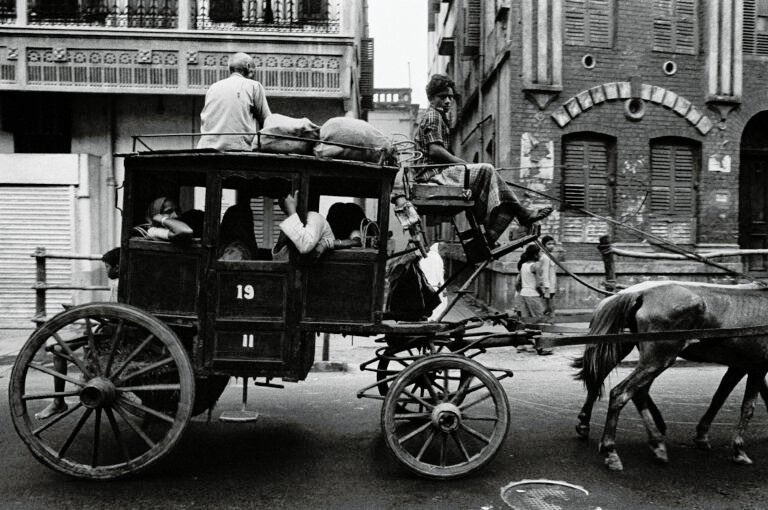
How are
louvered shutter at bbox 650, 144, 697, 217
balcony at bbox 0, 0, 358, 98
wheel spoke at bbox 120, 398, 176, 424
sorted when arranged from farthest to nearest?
louvered shutter at bbox 650, 144, 697, 217, balcony at bbox 0, 0, 358, 98, wheel spoke at bbox 120, 398, 176, 424

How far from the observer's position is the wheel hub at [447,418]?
424 cm

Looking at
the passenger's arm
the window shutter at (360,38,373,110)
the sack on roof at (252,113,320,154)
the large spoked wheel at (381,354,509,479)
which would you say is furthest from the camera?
the window shutter at (360,38,373,110)

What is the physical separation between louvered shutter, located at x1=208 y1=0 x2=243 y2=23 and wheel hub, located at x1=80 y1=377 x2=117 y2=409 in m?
8.74

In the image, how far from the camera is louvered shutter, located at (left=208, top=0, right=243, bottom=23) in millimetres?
11258

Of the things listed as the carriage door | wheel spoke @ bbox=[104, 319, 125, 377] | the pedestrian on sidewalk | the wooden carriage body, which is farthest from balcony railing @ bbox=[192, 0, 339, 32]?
wheel spoke @ bbox=[104, 319, 125, 377]

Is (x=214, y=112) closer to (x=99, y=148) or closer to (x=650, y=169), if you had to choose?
(x=99, y=148)

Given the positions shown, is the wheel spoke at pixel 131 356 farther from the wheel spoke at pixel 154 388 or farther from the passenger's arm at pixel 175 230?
the passenger's arm at pixel 175 230

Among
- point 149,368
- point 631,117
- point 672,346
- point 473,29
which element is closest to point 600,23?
point 631,117

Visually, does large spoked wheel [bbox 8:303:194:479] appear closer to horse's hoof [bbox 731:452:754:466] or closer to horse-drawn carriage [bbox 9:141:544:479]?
horse-drawn carriage [bbox 9:141:544:479]

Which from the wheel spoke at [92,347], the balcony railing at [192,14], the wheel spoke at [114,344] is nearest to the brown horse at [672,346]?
the wheel spoke at [114,344]

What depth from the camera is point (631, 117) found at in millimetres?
11758

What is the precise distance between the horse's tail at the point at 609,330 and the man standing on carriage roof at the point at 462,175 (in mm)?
966

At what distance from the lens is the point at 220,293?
4.34 meters

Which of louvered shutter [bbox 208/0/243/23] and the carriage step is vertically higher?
louvered shutter [bbox 208/0/243/23]
